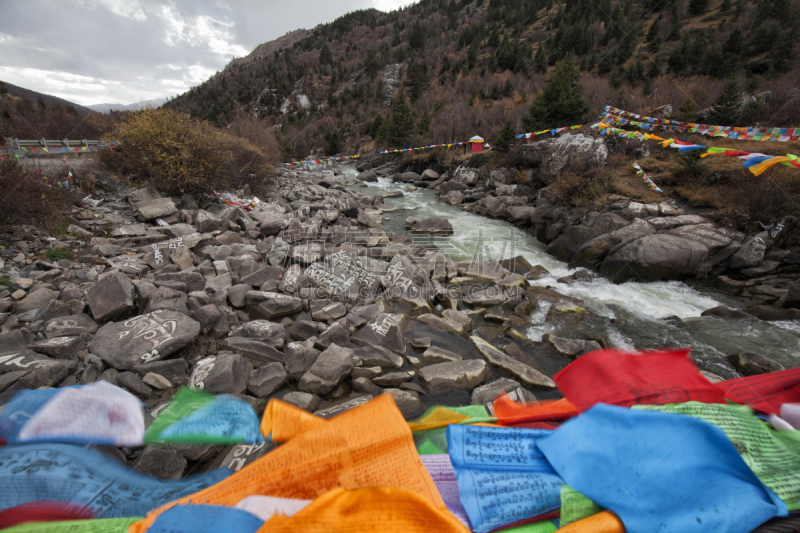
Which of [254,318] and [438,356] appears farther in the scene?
[254,318]

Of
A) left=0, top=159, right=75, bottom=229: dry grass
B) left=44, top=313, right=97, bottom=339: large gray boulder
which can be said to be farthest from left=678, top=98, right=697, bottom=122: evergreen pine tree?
left=0, top=159, right=75, bottom=229: dry grass

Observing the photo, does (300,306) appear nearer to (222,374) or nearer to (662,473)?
(222,374)

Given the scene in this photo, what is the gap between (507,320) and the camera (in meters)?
5.76

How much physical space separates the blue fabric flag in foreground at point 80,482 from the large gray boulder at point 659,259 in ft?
30.2

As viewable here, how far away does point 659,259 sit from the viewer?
25.0ft

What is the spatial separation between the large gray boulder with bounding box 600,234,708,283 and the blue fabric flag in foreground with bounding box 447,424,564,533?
25.7ft

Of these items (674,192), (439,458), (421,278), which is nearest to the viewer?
(439,458)

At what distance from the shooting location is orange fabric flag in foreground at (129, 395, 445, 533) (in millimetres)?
1543

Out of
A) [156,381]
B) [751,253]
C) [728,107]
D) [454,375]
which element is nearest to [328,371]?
[454,375]

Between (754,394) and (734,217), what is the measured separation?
394 inches

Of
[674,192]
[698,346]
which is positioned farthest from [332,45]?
[698,346]

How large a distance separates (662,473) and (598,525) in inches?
15.9

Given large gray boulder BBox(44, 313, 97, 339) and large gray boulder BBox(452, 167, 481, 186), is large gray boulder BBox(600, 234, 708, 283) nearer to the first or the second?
large gray boulder BBox(44, 313, 97, 339)

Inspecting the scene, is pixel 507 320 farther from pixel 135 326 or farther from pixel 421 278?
pixel 135 326
